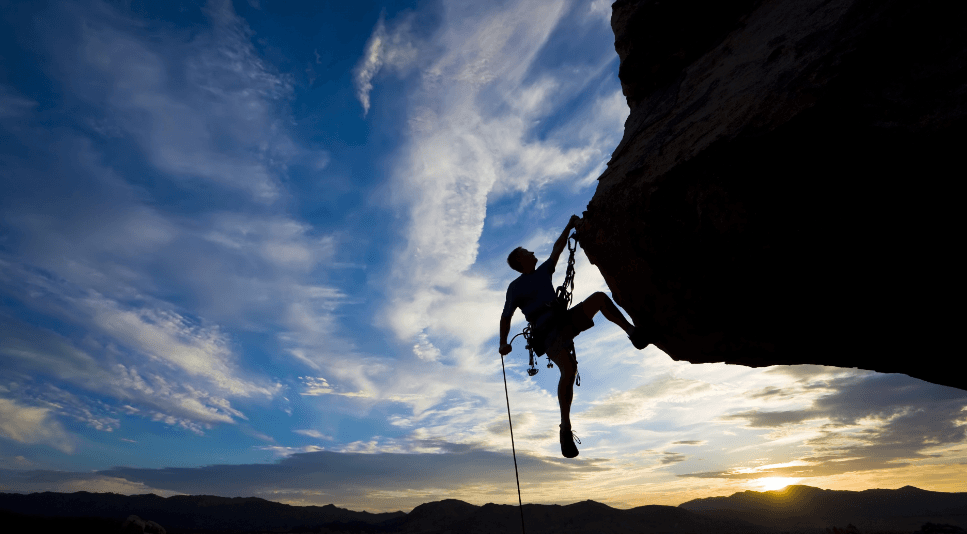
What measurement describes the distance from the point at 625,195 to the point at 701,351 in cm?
163

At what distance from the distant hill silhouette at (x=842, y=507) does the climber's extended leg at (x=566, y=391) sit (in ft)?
177

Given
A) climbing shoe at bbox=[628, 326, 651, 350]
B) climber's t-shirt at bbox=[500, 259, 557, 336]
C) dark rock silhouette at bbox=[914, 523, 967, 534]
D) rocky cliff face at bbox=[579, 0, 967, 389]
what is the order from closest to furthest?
rocky cliff face at bbox=[579, 0, 967, 389] → climbing shoe at bbox=[628, 326, 651, 350] → climber's t-shirt at bbox=[500, 259, 557, 336] → dark rock silhouette at bbox=[914, 523, 967, 534]

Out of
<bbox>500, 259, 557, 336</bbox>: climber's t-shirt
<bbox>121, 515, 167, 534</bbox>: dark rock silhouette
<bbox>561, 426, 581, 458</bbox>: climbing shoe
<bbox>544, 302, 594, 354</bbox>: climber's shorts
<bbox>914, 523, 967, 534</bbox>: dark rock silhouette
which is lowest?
<bbox>914, 523, 967, 534</bbox>: dark rock silhouette

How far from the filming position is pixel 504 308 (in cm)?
552

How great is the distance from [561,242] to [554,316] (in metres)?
0.89

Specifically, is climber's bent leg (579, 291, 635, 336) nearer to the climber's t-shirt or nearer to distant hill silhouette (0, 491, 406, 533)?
the climber's t-shirt

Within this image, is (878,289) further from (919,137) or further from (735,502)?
(735,502)

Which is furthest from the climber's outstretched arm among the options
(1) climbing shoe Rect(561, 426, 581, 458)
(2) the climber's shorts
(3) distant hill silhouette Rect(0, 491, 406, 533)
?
(3) distant hill silhouette Rect(0, 491, 406, 533)

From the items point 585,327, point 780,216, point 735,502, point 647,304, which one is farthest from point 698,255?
point 735,502

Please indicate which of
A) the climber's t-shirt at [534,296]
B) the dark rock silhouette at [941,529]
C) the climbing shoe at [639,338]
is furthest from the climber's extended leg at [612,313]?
the dark rock silhouette at [941,529]

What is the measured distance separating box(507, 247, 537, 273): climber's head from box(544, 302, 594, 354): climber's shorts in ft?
2.90

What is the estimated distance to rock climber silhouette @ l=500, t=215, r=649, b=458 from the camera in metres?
4.51

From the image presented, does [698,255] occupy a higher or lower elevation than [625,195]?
lower

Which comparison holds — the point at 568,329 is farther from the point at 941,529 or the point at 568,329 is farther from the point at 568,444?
the point at 941,529
